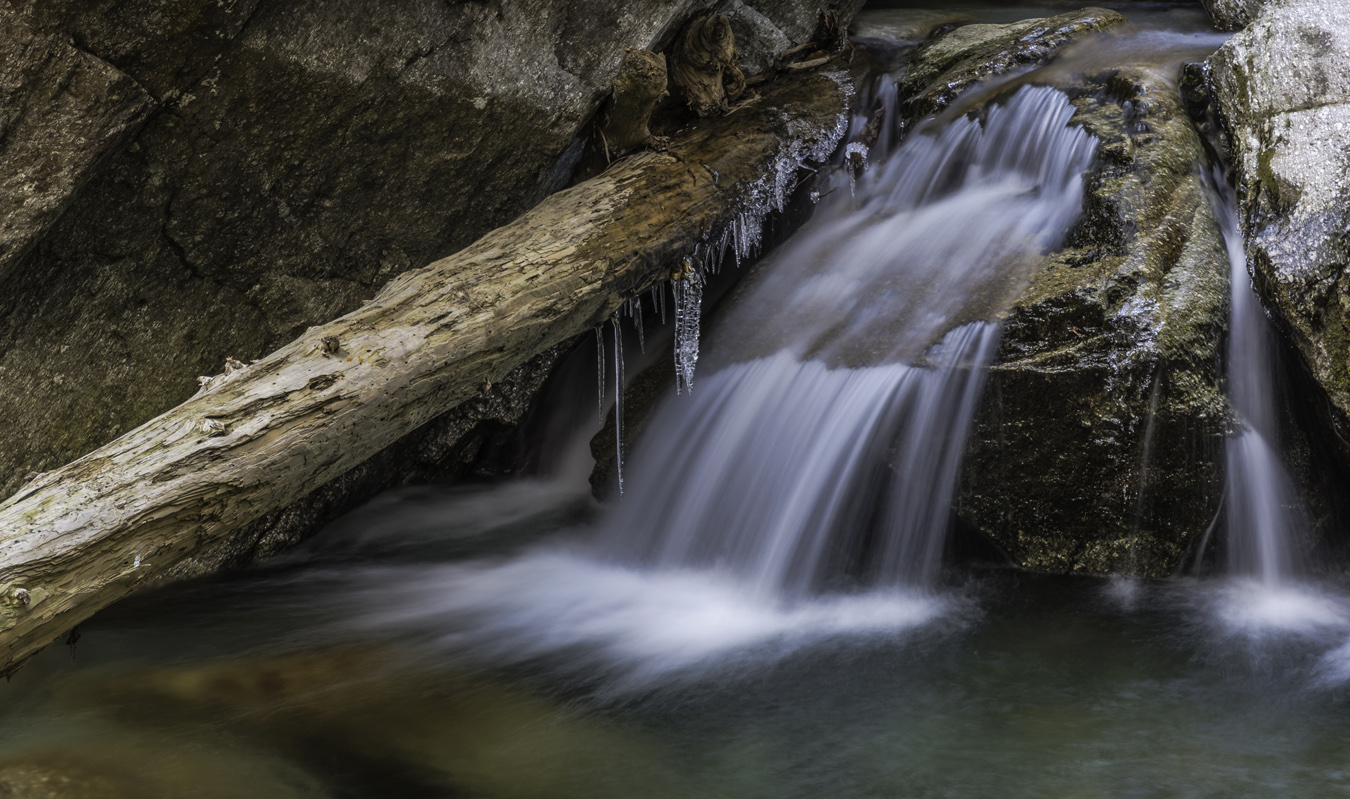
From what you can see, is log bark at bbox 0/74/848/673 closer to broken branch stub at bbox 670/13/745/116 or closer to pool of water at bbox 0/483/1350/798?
broken branch stub at bbox 670/13/745/116

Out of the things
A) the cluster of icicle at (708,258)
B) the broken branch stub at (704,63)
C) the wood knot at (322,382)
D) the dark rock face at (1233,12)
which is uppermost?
the dark rock face at (1233,12)

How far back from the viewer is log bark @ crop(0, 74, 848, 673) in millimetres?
2670

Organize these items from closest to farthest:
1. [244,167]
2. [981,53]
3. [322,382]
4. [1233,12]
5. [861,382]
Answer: [322,382]
[244,167]
[861,382]
[981,53]
[1233,12]

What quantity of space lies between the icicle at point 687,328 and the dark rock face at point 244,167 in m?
0.95

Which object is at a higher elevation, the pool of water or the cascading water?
the cascading water

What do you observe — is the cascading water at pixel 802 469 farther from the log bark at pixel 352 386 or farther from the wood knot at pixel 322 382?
the wood knot at pixel 322 382

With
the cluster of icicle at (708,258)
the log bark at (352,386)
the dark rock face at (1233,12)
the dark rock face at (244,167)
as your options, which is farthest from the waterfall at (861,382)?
the dark rock face at (1233,12)

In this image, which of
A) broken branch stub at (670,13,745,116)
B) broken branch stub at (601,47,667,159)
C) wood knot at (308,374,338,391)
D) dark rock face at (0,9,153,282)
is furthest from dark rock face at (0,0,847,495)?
wood knot at (308,374,338,391)

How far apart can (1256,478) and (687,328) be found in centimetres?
239

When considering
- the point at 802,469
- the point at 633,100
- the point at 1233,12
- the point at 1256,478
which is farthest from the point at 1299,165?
the point at 633,100

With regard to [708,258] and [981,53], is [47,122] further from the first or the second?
[981,53]

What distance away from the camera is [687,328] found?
180 inches

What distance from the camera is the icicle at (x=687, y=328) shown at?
4477 millimetres

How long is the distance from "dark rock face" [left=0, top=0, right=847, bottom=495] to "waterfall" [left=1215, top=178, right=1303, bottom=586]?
9.69ft
